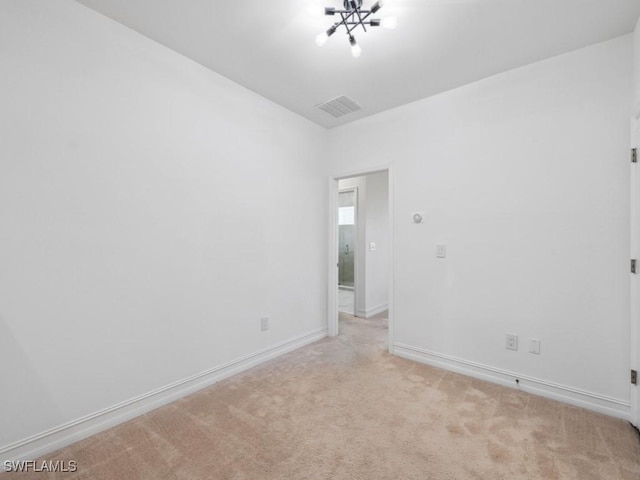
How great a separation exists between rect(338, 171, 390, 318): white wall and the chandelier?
2.63m

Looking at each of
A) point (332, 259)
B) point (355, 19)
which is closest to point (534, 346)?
point (332, 259)

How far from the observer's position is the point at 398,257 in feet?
9.94

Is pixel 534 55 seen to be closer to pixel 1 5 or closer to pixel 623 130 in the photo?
pixel 623 130

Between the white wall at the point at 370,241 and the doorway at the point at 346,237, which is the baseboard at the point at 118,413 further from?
Result: the doorway at the point at 346,237

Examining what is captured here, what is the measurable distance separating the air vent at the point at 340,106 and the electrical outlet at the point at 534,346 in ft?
8.90

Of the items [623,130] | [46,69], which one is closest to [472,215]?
[623,130]

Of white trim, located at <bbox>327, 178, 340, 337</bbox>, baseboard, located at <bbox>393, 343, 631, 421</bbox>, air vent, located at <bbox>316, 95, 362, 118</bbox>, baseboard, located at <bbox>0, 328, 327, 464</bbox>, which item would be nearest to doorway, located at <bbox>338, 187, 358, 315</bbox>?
white trim, located at <bbox>327, 178, 340, 337</bbox>

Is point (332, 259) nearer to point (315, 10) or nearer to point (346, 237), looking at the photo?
point (346, 237)

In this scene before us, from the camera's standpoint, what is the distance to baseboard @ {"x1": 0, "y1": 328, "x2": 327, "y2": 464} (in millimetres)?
1545

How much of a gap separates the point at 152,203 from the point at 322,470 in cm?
203

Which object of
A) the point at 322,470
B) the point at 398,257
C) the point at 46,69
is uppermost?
the point at 46,69

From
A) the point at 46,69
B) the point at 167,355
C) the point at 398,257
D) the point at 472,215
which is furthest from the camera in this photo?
the point at 398,257

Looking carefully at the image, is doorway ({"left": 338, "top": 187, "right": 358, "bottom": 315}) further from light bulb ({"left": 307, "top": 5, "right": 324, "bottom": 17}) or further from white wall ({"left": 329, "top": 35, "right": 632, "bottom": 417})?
light bulb ({"left": 307, "top": 5, "right": 324, "bottom": 17})

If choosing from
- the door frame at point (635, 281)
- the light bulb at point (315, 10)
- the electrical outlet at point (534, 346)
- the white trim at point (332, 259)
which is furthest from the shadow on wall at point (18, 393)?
the door frame at point (635, 281)
